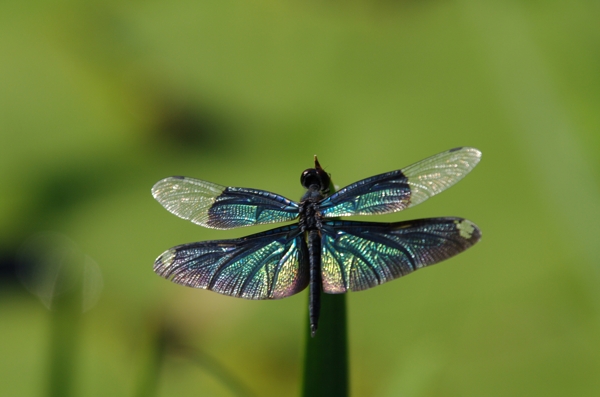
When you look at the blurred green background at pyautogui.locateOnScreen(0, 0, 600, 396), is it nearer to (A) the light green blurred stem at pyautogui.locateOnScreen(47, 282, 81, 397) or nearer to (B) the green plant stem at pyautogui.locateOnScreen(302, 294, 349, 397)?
(A) the light green blurred stem at pyautogui.locateOnScreen(47, 282, 81, 397)

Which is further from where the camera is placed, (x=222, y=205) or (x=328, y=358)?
(x=222, y=205)

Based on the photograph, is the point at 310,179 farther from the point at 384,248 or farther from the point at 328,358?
the point at 328,358

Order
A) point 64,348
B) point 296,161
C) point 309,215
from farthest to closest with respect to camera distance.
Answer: point 296,161 → point 64,348 → point 309,215

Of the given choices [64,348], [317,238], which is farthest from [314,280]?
[64,348]

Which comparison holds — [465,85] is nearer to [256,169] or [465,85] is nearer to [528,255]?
[528,255]

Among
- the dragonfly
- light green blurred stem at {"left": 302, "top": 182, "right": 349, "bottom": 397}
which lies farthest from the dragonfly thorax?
light green blurred stem at {"left": 302, "top": 182, "right": 349, "bottom": 397}

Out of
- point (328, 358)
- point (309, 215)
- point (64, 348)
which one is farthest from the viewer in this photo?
point (64, 348)
